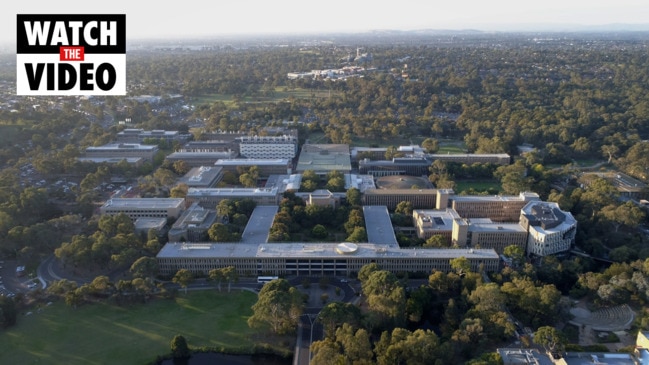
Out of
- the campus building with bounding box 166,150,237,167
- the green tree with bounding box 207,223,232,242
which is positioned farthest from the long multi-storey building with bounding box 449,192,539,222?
the campus building with bounding box 166,150,237,167

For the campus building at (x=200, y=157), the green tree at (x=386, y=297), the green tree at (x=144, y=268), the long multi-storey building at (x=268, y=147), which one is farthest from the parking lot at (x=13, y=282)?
the long multi-storey building at (x=268, y=147)

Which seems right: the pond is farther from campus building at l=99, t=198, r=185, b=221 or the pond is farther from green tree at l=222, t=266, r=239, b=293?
campus building at l=99, t=198, r=185, b=221

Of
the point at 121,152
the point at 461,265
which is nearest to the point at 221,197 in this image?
the point at 121,152

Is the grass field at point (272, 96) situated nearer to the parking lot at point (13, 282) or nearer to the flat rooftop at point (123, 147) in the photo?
the flat rooftop at point (123, 147)

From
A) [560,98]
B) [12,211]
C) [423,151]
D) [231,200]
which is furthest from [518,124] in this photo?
[12,211]

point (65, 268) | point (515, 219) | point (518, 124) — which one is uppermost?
point (518, 124)

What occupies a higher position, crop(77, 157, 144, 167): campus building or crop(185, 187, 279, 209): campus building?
crop(77, 157, 144, 167): campus building

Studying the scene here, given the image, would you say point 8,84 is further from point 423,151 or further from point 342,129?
point 423,151
